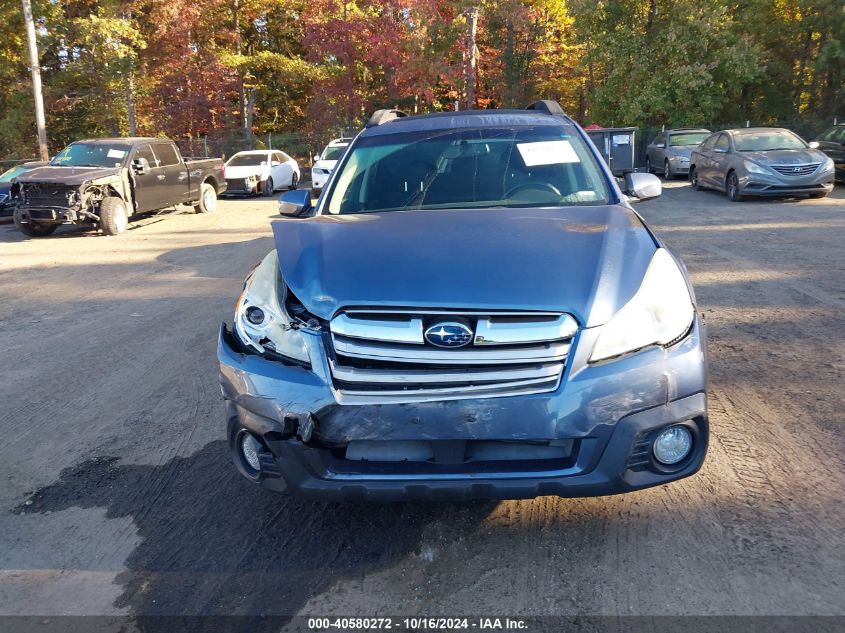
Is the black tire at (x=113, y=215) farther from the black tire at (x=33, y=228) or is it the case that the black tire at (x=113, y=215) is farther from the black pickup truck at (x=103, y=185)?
the black tire at (x=33, y=228)

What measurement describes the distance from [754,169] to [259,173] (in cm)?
1388

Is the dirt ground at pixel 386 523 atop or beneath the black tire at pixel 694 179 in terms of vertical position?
beneath

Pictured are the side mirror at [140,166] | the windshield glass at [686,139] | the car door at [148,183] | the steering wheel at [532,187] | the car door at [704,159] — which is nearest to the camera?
the steering wheel at [532,187]

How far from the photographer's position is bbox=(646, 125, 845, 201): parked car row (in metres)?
14.1

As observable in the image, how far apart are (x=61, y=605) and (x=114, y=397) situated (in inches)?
98.2

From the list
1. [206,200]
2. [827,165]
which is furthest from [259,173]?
[827,165]

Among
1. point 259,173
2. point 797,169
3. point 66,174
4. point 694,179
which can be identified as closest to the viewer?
point 66,174

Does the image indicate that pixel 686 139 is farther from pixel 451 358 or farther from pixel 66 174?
pixel 451 358

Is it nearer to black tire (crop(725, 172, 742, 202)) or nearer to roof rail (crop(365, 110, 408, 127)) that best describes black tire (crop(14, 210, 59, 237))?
roof rail (crop(365, 110, 408, 127))

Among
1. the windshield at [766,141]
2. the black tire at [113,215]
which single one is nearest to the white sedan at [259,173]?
the black tire at [113,215]

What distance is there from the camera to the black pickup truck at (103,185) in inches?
513

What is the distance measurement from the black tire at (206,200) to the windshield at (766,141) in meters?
12.3

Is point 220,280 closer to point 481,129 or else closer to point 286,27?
point 481,129

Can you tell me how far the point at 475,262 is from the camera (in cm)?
301
